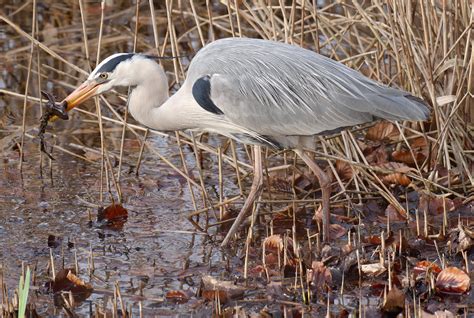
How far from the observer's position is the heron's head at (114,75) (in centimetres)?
505

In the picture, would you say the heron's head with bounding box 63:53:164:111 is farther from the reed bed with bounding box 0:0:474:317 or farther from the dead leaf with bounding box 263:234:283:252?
the dead leaf with bounding box 263:234:283:252

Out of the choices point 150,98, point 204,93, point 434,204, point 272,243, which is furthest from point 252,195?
point 434,204

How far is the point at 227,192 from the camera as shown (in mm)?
6070

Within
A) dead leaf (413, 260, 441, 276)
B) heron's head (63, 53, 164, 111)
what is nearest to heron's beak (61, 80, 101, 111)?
heron's head (63, 53, 164, 111)

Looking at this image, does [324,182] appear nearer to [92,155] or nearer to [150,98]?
[150,98]

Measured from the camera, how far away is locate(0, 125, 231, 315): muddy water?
15.3 feet

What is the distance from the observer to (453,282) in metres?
4.23

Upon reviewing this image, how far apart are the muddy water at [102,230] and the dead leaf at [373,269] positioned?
75 cm

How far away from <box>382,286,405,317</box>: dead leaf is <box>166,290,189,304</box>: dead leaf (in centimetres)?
86

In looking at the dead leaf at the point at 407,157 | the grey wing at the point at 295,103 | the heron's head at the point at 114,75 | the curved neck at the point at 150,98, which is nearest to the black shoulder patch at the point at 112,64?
the heron's head at the point at 114,75

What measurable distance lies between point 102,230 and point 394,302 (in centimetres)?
198

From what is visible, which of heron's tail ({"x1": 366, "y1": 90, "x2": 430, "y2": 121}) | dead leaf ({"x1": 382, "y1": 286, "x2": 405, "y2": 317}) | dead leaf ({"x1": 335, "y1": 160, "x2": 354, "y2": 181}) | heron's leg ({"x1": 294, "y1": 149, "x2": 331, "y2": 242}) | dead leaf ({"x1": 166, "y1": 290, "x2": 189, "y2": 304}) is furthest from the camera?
dead leaf ({"x1": 335, "y1": 160, "x2": 354, "y2": 181})

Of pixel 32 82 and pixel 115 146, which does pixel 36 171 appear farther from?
pixel 32 82

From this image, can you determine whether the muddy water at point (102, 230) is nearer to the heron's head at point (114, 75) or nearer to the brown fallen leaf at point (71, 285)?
the brown fallen leaf at point (71, 285)
